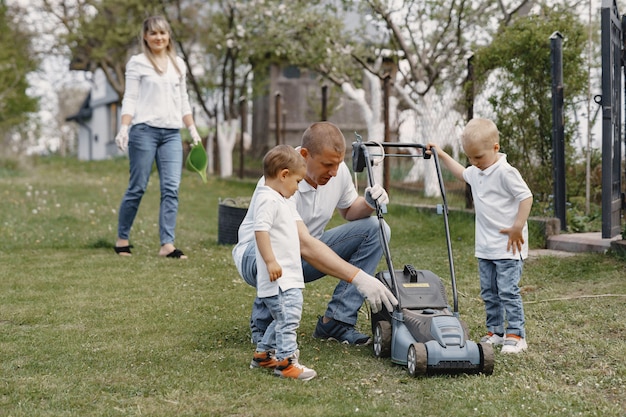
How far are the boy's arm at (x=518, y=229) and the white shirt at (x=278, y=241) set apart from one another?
112cm

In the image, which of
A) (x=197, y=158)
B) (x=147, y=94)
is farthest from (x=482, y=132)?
(x=197, y=158)

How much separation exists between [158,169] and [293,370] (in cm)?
374

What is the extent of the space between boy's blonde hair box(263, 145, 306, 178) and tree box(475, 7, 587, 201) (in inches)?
186

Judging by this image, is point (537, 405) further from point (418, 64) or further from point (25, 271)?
point (418, 64)

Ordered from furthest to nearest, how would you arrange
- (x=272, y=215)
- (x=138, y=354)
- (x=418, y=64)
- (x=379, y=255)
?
(x=418, y=64) < (x=379, y=255) < (x=138, y=354) < (x=272, y=215)

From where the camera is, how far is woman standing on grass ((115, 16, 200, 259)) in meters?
6.87

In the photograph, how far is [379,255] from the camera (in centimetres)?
431

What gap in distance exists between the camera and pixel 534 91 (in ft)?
26.0

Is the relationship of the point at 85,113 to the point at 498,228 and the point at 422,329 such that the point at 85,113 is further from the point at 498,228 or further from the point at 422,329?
the point at 422,329

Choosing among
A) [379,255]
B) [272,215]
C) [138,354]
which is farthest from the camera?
[379,255]

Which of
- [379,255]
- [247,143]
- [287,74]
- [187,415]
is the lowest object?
[187,415]

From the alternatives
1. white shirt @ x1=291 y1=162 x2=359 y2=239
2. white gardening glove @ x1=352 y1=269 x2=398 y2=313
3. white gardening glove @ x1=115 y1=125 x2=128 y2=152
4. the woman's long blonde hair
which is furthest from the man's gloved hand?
the woman's long blonde hair

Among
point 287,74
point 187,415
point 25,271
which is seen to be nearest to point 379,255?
point 187,415

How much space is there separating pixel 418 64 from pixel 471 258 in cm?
695
